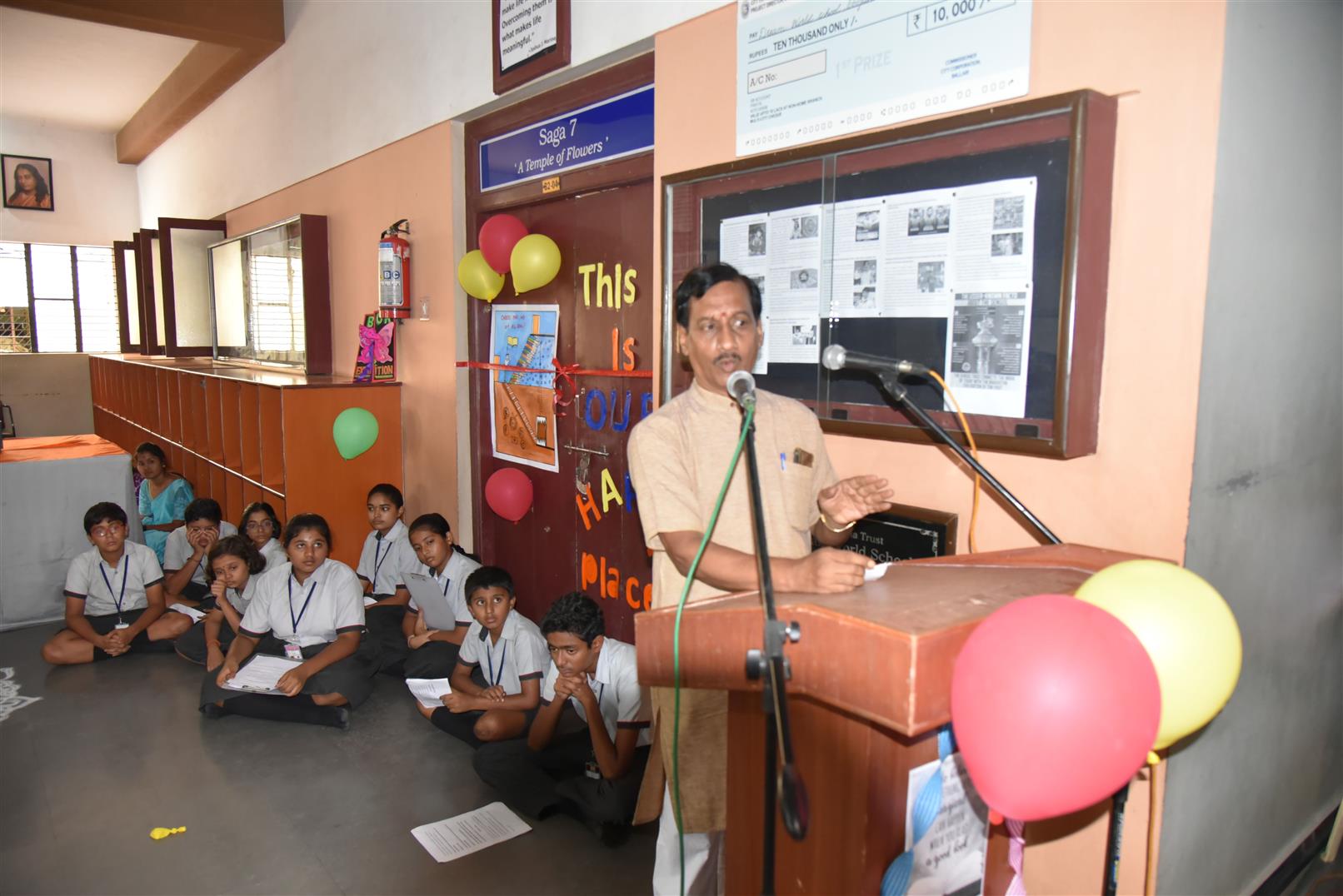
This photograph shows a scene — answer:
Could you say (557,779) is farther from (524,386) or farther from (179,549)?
(179,549)

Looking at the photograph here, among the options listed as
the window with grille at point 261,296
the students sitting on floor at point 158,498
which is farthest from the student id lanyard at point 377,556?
Result: the students sitting on floor at point 158,498

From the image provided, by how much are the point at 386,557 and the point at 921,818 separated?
371 centimetres

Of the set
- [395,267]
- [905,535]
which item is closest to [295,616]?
[395,267]

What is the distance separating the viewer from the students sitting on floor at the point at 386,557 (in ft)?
14.2

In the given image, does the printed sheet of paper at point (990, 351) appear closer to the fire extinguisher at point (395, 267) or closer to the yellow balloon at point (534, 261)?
the yellow balloon at point (534, 261)

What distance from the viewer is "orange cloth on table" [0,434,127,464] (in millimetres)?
5039

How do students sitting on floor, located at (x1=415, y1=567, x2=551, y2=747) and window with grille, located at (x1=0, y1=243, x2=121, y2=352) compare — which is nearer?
students sitting on floor, located at (x1=415, y1=567, x2=551, y2=747)

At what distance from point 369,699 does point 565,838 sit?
1504 millimetres

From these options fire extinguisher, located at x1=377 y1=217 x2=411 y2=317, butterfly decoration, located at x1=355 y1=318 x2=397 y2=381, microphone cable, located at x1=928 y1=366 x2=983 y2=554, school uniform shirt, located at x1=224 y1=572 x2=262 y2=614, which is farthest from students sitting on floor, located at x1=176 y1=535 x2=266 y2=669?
microphone cable, located at x1=928 y1=366 x2=983 y2=554

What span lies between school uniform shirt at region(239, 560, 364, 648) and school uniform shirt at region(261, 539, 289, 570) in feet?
1.69

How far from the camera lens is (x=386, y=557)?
451cm

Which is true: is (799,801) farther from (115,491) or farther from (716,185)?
(115,491)

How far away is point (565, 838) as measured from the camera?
262 centimetres

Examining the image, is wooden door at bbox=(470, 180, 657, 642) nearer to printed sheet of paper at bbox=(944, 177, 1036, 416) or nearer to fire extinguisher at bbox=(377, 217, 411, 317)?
fire extinguisher at bbox=(377, 217, 411, 317)
